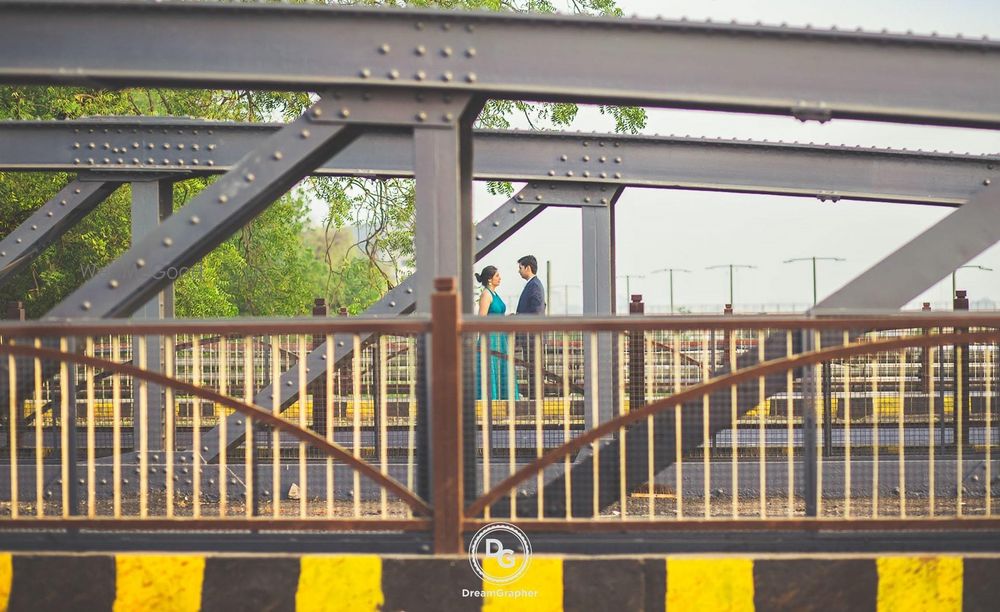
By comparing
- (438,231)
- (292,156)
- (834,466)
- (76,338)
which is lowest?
(834,466)

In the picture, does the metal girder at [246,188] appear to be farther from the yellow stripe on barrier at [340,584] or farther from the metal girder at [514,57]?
the yellow stripe on barrier at [340,584]

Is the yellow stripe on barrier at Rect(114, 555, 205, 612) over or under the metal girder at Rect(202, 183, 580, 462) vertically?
under

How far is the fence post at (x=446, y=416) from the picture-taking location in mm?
4766

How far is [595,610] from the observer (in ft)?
15.7

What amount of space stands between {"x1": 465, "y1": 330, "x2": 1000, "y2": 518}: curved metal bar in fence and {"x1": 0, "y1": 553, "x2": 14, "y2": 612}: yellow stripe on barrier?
85.5 inches

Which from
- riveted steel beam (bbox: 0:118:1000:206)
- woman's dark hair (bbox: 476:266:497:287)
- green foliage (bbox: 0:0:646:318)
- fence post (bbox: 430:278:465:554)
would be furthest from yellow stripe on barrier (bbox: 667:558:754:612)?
green foliage (bbox: 0:0:646:318)

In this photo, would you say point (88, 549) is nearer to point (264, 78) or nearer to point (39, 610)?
point (39, 610)

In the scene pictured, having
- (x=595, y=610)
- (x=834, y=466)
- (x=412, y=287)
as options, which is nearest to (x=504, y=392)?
(x=412, y=287)

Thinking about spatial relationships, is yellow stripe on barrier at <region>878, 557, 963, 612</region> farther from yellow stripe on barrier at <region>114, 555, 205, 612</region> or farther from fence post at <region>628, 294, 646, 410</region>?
fence post at <region>628, 294, 646, 410</region>

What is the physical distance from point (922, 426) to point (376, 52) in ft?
24.6

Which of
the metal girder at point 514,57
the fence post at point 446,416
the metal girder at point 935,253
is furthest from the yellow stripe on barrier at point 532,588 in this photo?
the metal girder at point 514,57

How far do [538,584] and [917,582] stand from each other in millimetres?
1725

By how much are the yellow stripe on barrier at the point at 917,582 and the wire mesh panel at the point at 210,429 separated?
6.98ft

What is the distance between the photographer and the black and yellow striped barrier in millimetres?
4746
